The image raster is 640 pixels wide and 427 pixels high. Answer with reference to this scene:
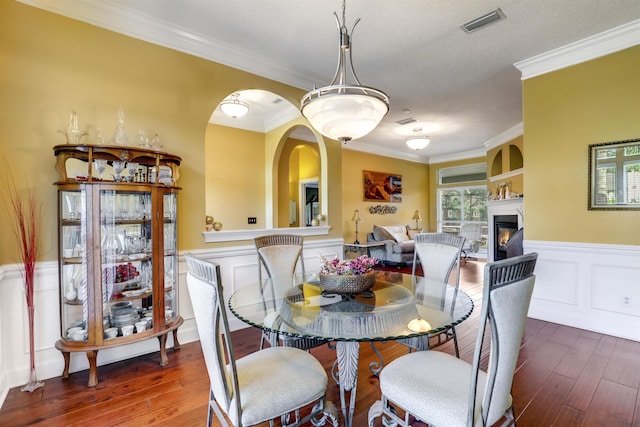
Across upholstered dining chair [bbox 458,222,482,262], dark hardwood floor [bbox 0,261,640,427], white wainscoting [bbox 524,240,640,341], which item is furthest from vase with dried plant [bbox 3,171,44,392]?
upholstered dining chair [bbox 458,222,482,262]

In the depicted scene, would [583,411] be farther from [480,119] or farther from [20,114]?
[480,119]

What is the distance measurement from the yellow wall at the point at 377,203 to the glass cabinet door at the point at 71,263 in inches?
212

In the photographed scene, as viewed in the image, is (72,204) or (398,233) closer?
(72,204)

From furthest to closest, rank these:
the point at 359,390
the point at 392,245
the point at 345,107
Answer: the point at 392,245 → the point at 359,390 → the point at 345,107

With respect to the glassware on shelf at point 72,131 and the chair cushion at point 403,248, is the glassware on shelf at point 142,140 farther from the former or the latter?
the chair cushion at point 403,248

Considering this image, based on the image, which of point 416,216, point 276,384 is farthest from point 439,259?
point 416,216

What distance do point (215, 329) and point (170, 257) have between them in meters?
1.72

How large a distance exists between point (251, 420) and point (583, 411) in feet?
6.80

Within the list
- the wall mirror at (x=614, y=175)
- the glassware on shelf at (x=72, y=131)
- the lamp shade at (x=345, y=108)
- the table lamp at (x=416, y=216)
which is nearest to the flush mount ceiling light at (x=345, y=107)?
the lamp shade at (x=345, y=108)

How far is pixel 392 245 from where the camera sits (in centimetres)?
684

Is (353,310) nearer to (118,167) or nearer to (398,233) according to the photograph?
(118,167)

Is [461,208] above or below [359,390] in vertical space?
above

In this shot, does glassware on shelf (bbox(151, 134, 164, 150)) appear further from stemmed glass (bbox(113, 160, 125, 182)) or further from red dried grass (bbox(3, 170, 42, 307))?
red dried grass (bbox(3, 170, 42, 307))

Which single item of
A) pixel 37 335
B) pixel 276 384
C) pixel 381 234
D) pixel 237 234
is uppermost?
pixel 237 234
